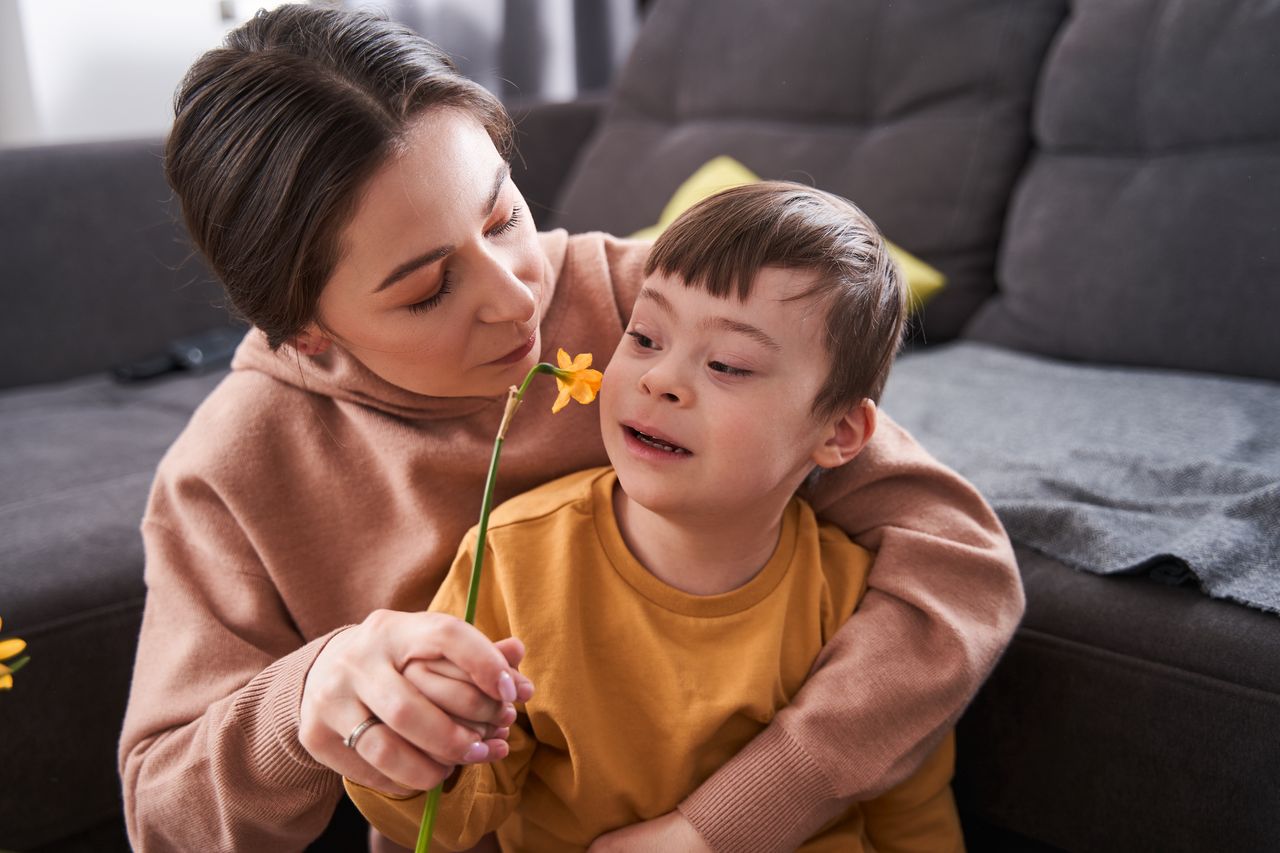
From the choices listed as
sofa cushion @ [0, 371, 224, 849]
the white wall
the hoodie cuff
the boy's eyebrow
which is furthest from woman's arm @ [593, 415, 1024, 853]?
the white wall

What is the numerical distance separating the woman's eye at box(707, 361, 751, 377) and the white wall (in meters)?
2.05

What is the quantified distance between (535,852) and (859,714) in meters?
0.29

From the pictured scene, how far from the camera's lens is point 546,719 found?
2.92ft

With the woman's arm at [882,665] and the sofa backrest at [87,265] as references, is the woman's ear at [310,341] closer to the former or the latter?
the woman's arm at [882,665]

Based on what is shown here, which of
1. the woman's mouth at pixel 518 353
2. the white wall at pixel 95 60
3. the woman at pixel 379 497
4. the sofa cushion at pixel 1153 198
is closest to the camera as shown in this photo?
the woman at pixel 379 497

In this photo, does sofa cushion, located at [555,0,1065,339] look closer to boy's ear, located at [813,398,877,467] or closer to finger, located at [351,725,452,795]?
boy's ear, located at [813,398,877,467]

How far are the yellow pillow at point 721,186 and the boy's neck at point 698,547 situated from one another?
93 centimetres

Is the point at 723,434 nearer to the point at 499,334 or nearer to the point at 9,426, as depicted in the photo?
the point at 499,334

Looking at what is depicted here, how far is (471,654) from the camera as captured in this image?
648mm

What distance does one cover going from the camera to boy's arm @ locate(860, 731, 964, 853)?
3.32ft

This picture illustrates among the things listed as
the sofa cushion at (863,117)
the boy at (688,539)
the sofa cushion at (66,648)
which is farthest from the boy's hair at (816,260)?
the sofa cushion at (863,117)

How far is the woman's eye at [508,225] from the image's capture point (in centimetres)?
88

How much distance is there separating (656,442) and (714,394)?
57mm

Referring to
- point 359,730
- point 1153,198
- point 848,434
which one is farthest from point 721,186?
point 359,730
